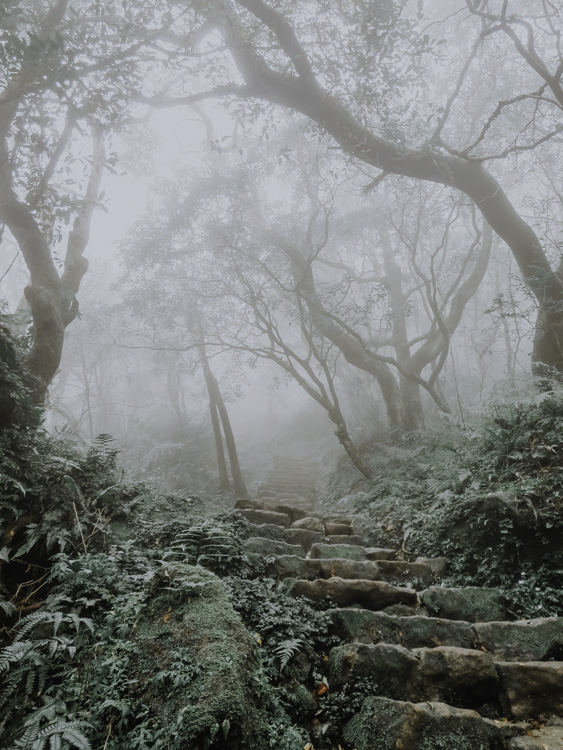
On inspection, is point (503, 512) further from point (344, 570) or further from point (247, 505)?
point (247, 505)

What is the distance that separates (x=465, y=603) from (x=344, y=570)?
114 cm

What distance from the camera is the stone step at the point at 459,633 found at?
2967 mm

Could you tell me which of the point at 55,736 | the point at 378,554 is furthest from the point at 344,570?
the point at 55,736

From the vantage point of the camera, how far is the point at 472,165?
797 centimetres

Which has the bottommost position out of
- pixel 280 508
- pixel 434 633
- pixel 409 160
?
pixel 434 633

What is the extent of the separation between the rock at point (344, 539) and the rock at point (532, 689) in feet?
8.88

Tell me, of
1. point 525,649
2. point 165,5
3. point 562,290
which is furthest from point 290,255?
point 525,649

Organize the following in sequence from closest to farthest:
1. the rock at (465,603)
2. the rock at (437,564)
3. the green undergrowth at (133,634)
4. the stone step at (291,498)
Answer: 1. the green undergrowth at (133,634)
2. the rock at (465,603)
3. the rock at (437,564)
4. the stone step at (291,498)

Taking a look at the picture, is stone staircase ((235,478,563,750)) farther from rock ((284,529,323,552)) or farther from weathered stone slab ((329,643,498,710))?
rock ((284,529,323,552))

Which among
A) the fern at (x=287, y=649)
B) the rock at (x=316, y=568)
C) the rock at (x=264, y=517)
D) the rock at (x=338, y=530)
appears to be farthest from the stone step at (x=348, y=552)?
the fern at (x=287, y=649)

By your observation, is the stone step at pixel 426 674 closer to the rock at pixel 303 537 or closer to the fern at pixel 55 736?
the fern at pixel 55 736

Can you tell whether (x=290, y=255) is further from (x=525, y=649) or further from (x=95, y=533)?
(x=525, y=649)

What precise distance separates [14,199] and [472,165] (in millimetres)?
8457

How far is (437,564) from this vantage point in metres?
4.39
